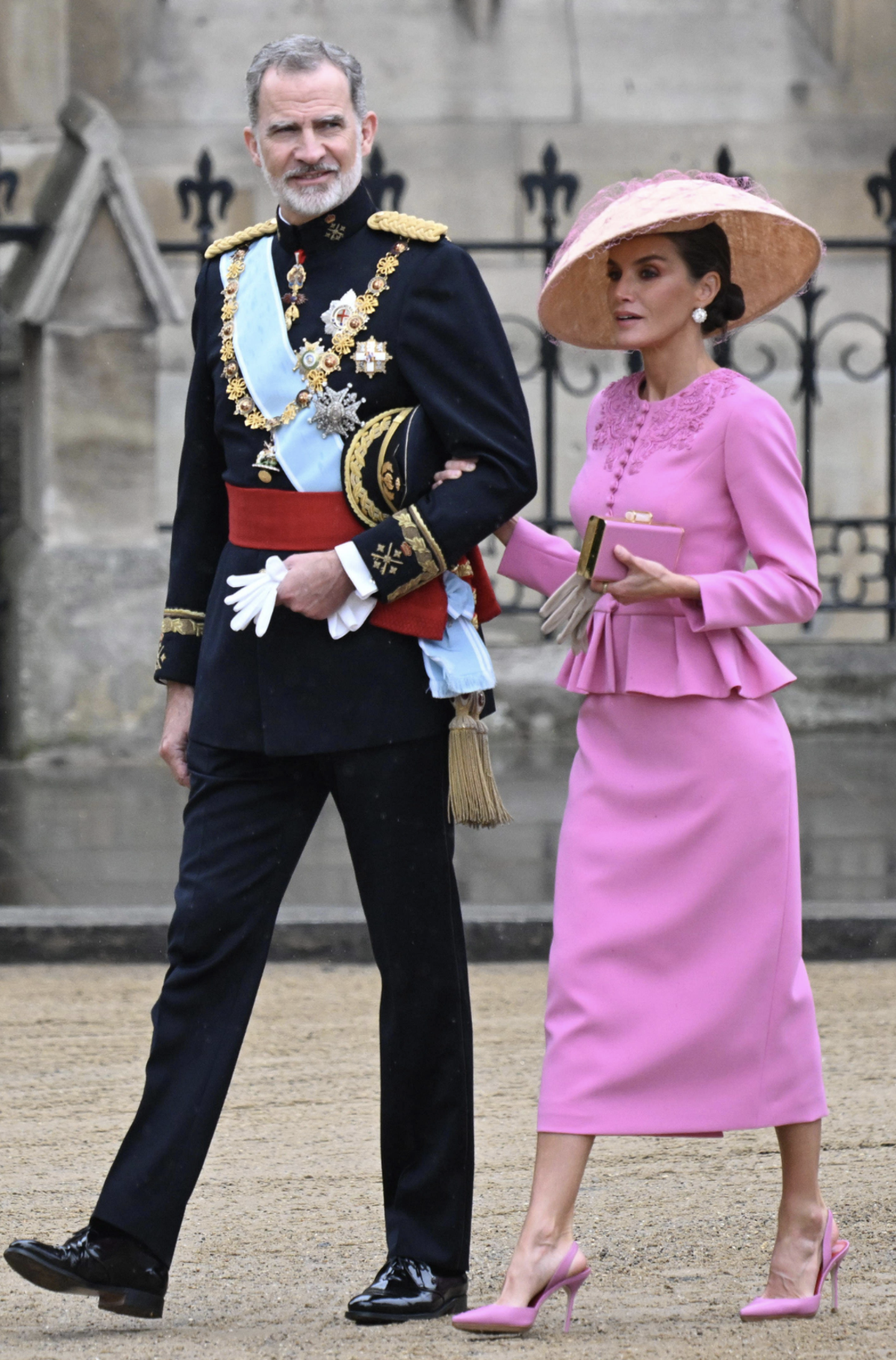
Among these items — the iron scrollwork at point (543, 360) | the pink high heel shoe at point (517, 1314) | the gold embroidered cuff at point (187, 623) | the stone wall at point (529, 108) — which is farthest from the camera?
the stone wall at point (529, 108)

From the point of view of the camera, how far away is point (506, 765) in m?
9.25

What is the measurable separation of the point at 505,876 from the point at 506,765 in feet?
7.12

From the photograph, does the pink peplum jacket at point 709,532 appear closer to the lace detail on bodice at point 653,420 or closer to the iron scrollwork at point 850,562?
the lace detail on bodice at point 653,420

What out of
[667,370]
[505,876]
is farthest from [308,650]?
[505,876]

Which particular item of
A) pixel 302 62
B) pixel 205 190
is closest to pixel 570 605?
pixel 302 62

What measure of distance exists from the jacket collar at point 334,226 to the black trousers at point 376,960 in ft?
2.55

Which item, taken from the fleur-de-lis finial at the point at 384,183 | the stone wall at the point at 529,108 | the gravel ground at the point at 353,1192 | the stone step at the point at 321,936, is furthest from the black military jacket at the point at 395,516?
the stone wall at the point at 529,108

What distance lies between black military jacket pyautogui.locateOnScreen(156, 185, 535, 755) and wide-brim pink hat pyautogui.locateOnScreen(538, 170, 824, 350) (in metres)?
0.24

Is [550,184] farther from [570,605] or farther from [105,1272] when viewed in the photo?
[105,1272]

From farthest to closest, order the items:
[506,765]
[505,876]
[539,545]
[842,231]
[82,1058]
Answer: [842,231] → [506,765] → [505,876] → [82,1058] → [539,545]

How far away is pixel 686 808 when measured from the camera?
3668mm

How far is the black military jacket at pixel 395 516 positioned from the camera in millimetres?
3578

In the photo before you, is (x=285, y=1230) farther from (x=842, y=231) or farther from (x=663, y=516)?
(x=842, y=231)

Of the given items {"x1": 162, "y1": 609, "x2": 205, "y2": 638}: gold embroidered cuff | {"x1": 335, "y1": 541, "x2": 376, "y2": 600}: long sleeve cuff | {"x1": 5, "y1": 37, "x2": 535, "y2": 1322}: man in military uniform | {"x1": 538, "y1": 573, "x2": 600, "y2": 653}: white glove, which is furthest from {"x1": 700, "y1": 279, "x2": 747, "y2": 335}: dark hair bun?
{"x1": 162, "y1": 609, "x2": 205, "y2": 638}: gold embroidered cuff
